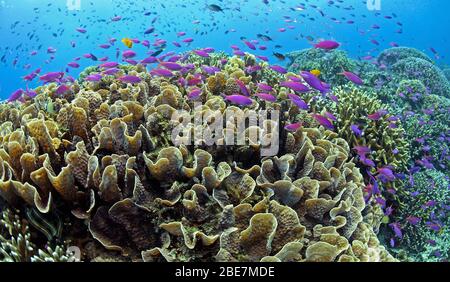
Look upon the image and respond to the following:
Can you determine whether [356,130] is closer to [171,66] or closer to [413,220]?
[413,220]

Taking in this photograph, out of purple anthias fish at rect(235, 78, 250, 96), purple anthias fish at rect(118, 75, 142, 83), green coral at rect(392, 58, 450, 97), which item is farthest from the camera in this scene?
green coral at rect(392, 58, 450, 97)

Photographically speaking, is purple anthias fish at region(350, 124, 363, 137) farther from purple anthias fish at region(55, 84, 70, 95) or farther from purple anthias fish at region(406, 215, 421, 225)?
purple anthias fish at region(55, 84, 70, 95)

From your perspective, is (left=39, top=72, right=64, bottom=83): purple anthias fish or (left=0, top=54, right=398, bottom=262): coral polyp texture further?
(left=39, top=72, right=64, bottom=83): purple anthias fish

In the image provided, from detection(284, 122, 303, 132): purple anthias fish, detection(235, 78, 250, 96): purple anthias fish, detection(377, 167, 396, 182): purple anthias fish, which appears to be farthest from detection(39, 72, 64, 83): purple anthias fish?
detection(377, 167, 396, 182): purple anthias fish

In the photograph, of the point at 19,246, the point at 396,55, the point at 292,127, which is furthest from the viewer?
the point at 396,55

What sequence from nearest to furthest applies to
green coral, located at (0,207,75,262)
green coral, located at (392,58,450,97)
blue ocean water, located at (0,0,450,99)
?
green coral, located at (0,207,75,262)
green coral, located at (392,58,450,97)
blue ocean water, located at (0,0,450,99)

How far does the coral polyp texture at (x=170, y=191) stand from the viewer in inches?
108

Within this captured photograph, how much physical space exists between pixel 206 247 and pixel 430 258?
487cm

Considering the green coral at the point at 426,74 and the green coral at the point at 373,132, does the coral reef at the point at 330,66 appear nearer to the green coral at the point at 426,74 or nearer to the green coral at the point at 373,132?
the green coral at the point at 426,74

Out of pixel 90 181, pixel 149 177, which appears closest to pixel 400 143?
pixel 149 177

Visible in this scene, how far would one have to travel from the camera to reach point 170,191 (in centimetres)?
302

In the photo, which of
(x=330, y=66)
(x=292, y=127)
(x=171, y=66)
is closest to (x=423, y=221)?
(x=292, y=127)

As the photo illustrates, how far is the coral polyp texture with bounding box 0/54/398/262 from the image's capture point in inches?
108
